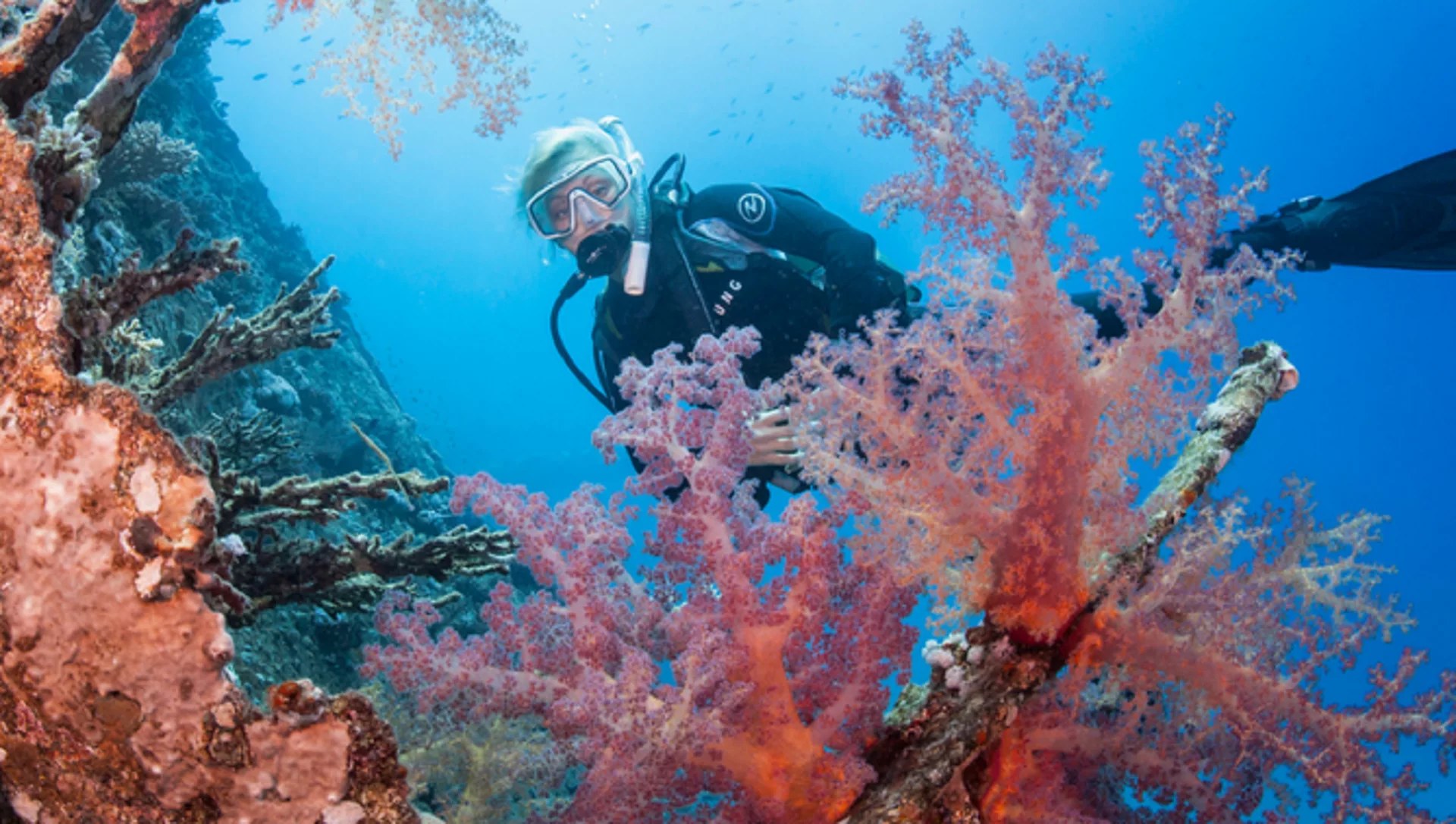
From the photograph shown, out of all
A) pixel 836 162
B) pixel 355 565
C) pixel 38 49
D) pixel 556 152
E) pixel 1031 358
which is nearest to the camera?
pixel 38 49

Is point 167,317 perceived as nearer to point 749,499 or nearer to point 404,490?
point 404,490

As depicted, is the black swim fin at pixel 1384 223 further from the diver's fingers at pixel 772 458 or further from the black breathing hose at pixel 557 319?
the black breathing hose at pixel 557 319

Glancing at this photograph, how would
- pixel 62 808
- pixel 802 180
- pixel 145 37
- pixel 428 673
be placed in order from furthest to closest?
pixel 802 180 < pixel 428 673 < pixel 145 37 < pixel 62 808

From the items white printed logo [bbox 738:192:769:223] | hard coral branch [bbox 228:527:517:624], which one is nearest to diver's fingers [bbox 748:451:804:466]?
hard coral branch [bbox 228:527:517:624]

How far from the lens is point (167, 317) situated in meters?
6.07

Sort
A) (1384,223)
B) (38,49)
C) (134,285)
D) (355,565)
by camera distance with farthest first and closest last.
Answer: (1384,223) < (355,565) < (134,285) < (38,49)

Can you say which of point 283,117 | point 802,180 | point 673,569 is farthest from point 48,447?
point 283,117

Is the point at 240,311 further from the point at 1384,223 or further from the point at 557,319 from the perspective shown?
the point at 1384,223

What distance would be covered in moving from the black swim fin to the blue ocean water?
26.0 m

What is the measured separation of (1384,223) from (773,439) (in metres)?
7.63

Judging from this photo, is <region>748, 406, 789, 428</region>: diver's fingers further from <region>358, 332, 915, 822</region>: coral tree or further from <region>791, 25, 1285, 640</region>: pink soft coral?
<region>791, 25, 1285, 640</region>: pink soft coral


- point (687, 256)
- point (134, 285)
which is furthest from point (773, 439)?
point (687, 256)

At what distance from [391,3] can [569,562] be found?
2.80 meters

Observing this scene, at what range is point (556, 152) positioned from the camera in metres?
5.96
